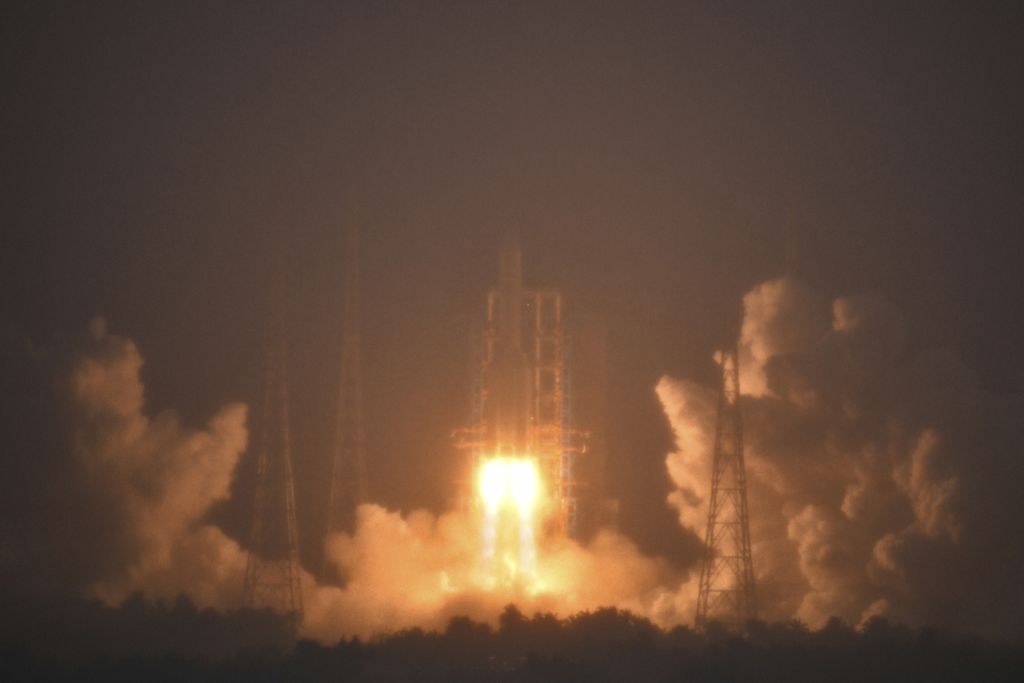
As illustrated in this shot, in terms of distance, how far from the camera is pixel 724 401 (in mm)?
98625

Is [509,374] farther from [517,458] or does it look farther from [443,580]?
[443,580]

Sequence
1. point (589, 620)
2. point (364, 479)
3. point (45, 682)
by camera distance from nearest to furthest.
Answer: point (45, 682) → point (589, 620) → point (364, 479)

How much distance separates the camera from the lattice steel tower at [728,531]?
322ft

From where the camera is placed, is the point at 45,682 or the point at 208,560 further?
the point at 208,560

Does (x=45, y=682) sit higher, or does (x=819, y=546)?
(x=819, y=546)

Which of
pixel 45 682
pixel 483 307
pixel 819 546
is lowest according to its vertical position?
pixel 45 682

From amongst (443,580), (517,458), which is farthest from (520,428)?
(443,580)

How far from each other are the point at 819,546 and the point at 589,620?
799 cm

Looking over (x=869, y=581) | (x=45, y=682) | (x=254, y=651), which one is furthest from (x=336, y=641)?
(x=869, y=581)

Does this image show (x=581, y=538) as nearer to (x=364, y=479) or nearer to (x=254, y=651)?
(x=364, y=479)

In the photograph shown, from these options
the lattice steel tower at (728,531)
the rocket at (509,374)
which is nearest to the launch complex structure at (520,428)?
the rocket at (509,374)

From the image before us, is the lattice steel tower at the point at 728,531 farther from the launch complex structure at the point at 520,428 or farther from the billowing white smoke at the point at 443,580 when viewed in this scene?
the launch complex structure at the point at 520,428

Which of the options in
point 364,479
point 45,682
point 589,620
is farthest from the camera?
point 364,479

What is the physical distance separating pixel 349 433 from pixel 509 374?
8.94m
